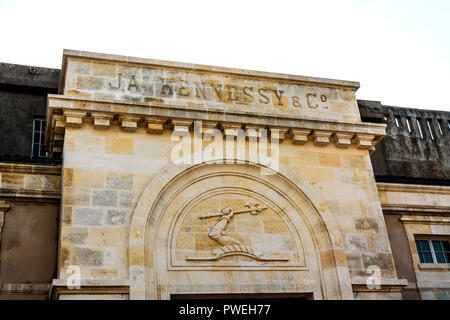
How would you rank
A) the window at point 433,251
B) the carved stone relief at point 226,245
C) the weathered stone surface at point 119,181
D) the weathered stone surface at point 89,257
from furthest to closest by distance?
the window at point 433,251 < the carved stone relief at point 226,245 < the weathered stone surface at point 119,181 < the weathered stone surface at point 89,257

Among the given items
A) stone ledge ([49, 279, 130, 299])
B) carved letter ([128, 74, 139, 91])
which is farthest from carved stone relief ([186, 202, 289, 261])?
carved letter ([128, 74, 139, 91])

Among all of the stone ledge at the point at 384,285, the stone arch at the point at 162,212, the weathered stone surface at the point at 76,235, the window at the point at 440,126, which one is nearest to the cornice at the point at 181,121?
the stone arch at the point at 162,212

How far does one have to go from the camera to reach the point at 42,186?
972 centimetres

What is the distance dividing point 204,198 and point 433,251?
4980 millimetres

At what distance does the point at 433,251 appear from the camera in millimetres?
11352

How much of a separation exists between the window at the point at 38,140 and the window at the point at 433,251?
8.74 m

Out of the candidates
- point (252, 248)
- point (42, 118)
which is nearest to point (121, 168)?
point (252, 248)

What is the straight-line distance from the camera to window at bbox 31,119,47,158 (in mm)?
13463

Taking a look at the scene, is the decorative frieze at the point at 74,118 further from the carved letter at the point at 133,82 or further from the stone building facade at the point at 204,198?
the carved letter at the point at 133,82

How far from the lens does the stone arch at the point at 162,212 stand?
855cm

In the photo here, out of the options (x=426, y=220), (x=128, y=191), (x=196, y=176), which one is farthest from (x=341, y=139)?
(x=128, y=191)

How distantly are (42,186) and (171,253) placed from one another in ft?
8.53
